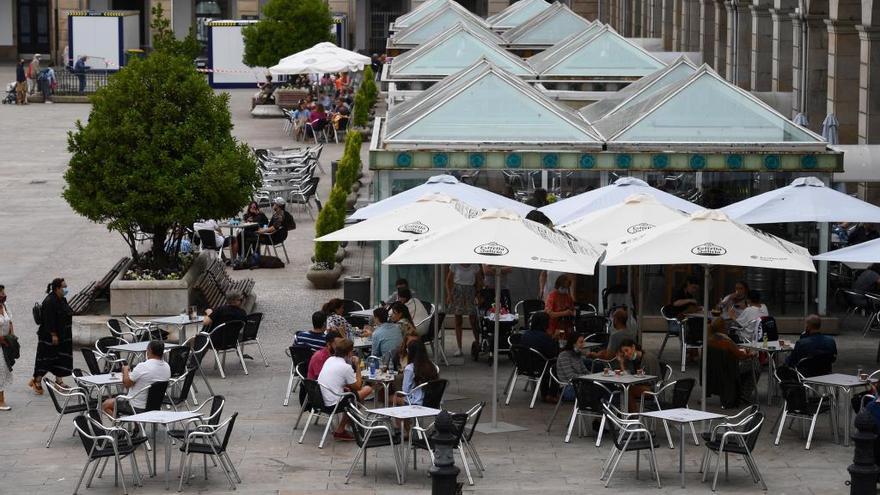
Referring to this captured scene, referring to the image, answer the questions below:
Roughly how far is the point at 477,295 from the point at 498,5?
185ft

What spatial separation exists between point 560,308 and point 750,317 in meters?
2.19

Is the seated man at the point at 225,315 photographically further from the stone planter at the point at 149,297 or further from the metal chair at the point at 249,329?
the stone planter at the point at 149,297

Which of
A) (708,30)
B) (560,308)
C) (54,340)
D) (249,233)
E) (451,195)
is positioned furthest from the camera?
(708,30)

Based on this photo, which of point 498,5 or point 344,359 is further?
point 498,5

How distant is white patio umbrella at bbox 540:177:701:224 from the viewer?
839 inches

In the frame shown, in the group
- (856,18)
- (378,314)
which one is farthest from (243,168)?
(856,18)

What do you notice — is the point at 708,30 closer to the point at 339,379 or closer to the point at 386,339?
the point at 386,339

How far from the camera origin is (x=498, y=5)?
77.2 meters

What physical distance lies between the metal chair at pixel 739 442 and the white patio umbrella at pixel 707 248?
5.77 feet

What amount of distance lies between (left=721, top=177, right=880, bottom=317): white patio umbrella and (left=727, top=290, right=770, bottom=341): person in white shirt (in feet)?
4.98

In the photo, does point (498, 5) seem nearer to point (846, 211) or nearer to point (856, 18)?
point (856, 18)

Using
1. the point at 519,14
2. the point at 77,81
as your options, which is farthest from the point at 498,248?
the point at 77,81

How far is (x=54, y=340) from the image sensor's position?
754 inches

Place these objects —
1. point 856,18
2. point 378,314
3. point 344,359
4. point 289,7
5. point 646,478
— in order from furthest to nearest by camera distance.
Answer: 1. point 289,7
2. point 856,18
3. point 378,314
4. point 344,359
5. point 646,478
